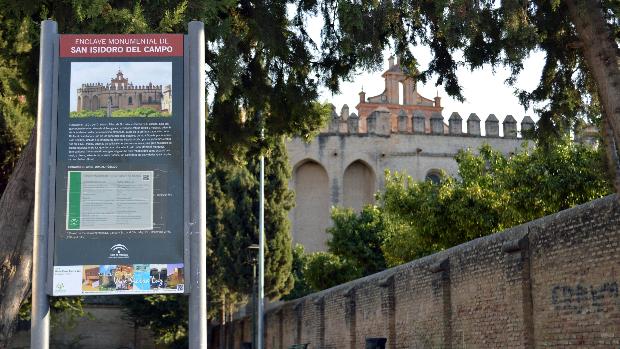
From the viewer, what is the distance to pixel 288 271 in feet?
Result: 129

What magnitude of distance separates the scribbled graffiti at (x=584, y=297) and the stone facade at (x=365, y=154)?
156 feet

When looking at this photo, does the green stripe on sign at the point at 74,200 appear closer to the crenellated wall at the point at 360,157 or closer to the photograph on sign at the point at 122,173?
the photograph on sign at the point at 122,173

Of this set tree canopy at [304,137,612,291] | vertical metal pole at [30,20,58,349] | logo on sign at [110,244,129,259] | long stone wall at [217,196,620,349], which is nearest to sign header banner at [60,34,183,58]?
vertical metal pole at [30,20,58,349]

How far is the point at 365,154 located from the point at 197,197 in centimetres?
5507

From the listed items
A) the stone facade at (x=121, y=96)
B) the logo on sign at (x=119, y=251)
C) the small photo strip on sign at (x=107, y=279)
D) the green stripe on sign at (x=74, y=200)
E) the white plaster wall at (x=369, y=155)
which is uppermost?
the white plaster wall at (x=369, y=155)

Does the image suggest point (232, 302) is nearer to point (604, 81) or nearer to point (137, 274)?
point (604, 81)

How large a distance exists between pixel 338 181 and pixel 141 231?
179 feet

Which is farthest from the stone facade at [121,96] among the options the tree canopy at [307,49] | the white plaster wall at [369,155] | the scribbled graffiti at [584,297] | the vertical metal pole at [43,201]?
the white plaster wall at [369,155]

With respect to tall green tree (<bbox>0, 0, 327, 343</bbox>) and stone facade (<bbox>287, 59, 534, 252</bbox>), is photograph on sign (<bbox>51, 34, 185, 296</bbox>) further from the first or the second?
stone facade (<bbox>287, 59, 534, 252</bbox>)

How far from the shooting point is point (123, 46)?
23.8 feet

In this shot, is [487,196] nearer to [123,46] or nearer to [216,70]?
[216,70]

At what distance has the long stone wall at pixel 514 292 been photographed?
11.8m

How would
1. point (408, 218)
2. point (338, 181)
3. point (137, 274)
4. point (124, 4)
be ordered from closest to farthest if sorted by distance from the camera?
1. point (137, 274)
2. point (124, 4)
3. point (408, 218)
4. point (338, 181)

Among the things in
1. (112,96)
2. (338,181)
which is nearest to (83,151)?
(112,96)
